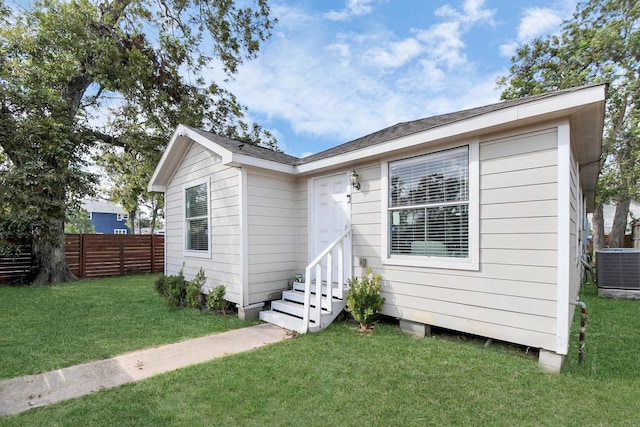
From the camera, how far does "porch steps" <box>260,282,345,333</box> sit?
4.37 metres

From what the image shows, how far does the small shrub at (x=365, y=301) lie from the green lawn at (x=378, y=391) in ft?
1.75

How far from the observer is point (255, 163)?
5.10m

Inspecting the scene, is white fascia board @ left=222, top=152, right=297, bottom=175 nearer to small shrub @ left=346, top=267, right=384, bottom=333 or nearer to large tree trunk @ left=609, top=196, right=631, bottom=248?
small shrub @ left=346, top=267, right=384, bottom=333

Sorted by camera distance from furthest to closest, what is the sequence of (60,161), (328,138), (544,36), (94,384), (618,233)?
(328,138), (618,233), (544,36), (60,161), (94,384)

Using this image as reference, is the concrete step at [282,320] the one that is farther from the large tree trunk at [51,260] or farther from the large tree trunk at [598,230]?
the large tree trunk at [598,230]

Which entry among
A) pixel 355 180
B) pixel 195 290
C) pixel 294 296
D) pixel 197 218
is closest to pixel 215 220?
pixel 197 218

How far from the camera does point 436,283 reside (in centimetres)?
388

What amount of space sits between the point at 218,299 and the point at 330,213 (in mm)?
2440

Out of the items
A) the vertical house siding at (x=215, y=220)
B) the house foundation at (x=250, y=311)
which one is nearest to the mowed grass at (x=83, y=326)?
the house foundation at (x=250, y=311)

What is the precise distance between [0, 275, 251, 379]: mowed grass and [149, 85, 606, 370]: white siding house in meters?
0.98

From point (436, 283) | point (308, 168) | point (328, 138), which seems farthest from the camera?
point (328, 138)

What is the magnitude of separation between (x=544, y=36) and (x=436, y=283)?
11.4 metres

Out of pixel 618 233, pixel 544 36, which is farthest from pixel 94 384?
pixel 618 233

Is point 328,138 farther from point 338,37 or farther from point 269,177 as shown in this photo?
point 269,177
